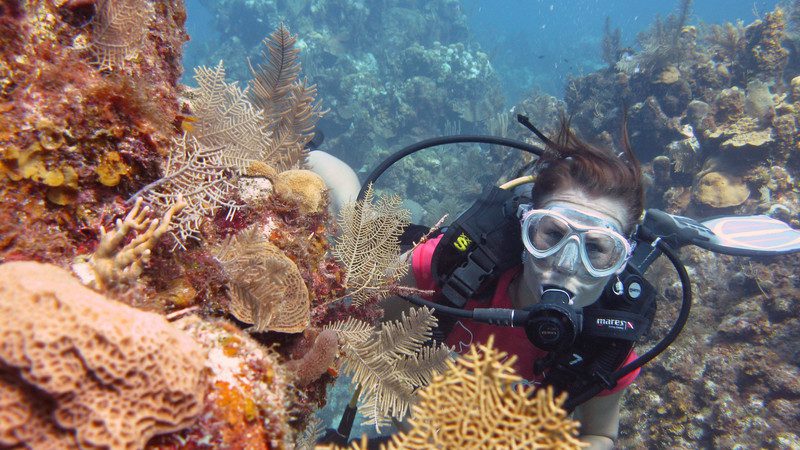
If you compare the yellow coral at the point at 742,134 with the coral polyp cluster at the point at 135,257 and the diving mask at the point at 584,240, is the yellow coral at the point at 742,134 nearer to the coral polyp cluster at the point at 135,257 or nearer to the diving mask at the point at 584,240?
the diving mask at the point at 584,240

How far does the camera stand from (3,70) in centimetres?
163

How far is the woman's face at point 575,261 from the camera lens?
111 inches

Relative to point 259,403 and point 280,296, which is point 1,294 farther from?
point 280,296

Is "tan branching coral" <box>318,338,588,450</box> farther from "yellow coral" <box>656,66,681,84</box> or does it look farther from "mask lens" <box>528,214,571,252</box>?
"yellow coral" <box>656,66,681,84</box>

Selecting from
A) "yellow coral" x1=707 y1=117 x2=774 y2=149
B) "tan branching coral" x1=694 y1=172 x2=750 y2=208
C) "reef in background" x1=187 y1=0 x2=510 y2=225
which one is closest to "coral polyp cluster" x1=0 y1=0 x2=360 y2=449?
"tan branching coral" x1=694 y1=172 x2=750 y2=208

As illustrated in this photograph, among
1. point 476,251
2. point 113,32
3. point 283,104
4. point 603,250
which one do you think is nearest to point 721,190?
point 603,250

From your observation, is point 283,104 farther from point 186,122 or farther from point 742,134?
point 742,134

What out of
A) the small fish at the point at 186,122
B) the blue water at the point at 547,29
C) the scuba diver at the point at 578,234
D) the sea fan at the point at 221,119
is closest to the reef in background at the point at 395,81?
the blue water at the point at 547,29

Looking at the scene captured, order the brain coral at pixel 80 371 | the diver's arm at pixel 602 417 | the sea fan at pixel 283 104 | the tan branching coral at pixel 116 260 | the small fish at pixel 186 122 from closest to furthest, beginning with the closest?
the brain coral at pixel 80 371 → the tan branching coral at pixel 116 260 → the small fish at pixel 186 122 → the diver's arm at pixel 602 417 → the sea fan at pixel 283 104

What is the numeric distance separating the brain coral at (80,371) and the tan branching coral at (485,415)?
67cm

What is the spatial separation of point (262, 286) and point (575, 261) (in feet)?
6.96

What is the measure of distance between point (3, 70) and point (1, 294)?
122 cm

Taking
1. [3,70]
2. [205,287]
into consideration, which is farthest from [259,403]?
[3,70]

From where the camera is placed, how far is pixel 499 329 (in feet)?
11.3
